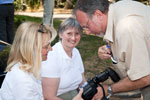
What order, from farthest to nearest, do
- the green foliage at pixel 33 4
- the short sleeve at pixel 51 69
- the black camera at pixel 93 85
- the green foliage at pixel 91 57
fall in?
the green foliage at pixel 33 4 → the green foliage at pixel 91 57 → the short sleeve at pixel 51 69 → the black camera at pixel 93 85

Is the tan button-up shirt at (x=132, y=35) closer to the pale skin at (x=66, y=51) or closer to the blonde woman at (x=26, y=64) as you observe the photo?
the blonde woman at (x=26, y=64)

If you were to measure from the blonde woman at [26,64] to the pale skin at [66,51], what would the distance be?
0.54 metres

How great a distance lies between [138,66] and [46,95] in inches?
43.1

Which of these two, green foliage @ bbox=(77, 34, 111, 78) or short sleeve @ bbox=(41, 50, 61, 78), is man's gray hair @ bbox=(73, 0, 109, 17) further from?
green foliage @ bbox=(77, 34, 111, 78)

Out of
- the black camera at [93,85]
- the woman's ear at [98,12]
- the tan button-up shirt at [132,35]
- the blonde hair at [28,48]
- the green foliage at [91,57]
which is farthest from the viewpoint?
the green foliage at [91,57]

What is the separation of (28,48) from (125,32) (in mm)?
781

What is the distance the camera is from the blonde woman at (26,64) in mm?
2020

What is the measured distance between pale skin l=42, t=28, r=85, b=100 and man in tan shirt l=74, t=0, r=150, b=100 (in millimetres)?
479

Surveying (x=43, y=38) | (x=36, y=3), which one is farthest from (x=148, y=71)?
(x=36, y=3)

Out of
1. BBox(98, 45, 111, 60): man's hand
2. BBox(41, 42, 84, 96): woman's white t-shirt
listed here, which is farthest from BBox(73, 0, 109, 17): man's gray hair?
BBox(41, 42, 84, 96): woman's white t-shirt

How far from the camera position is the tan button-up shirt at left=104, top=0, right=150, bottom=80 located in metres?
2.00

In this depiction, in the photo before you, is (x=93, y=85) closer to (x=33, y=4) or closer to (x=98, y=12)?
(x=98, y=12)

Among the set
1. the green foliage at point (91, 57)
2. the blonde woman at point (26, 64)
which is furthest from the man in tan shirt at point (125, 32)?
the green foliage at point (91, 57)

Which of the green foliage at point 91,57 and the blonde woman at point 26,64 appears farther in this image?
the green foliage at point 91,57
